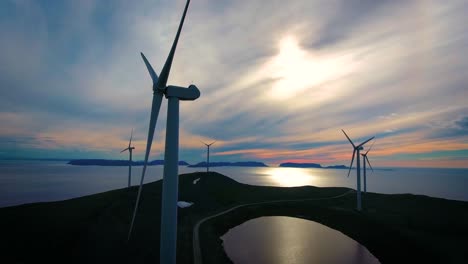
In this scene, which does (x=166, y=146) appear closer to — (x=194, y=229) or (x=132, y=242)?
(x=132, y=242)

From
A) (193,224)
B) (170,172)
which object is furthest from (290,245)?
(170,172)

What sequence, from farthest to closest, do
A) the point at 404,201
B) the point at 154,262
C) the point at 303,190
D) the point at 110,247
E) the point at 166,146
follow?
the point at 303,190
the point at 404,201
the point at 110,247
the point at 154,262
the point at 166,146

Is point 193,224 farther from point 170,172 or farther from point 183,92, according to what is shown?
point 183,92

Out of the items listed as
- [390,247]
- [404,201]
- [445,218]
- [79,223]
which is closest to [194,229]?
[79,223]

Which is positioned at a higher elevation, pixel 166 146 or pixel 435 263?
pixel 166 146

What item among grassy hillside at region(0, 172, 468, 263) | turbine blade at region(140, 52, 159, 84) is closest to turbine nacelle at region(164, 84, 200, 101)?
turbine blade at region(140, 52, 159, 84)

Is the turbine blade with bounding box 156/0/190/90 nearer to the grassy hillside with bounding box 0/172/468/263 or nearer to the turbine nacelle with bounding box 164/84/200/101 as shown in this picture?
the turbine nacelle with bounding box 164/84/200/101
